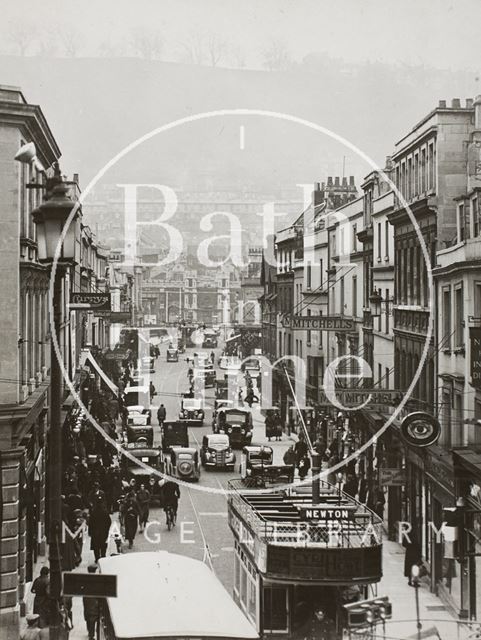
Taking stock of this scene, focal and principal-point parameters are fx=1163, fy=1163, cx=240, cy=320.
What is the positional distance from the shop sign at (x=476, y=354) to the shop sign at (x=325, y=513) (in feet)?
24.0

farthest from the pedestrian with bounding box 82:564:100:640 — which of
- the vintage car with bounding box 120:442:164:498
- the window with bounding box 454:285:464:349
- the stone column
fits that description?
the vintage car with bounding box 120:442:164:498

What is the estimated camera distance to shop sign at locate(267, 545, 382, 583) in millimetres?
16828

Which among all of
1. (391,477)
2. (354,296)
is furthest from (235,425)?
(391,477)

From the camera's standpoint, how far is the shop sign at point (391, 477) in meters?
26.8

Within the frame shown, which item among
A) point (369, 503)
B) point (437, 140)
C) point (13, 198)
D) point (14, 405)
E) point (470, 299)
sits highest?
point (437, 140)

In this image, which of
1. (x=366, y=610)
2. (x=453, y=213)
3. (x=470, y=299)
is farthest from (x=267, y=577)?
(x=453, y=213)

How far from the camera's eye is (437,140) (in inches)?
1278

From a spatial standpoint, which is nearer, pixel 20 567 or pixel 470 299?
pixel 20 567

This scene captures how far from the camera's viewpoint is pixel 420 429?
25.8 metres

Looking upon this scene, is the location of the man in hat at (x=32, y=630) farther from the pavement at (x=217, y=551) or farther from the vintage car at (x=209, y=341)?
the vintage car at (x=209, y=341)

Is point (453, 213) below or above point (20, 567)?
above

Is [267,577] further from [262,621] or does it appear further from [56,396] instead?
[56,396]

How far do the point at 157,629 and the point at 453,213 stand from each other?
21.3 m

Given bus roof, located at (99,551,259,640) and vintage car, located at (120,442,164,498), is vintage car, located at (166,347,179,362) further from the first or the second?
bus roof, located at (99,551,259,640)
